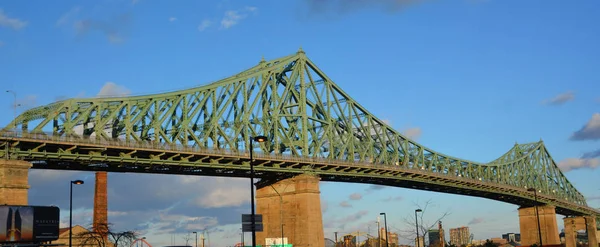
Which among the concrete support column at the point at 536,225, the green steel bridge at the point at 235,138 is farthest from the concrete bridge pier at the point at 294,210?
the concrete support column at the point at 536,225

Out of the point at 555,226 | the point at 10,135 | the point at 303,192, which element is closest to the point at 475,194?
the point at 555,226

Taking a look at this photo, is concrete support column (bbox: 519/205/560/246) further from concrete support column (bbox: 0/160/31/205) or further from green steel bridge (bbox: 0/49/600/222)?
concrete support column (bbox: 0/160/31/205)

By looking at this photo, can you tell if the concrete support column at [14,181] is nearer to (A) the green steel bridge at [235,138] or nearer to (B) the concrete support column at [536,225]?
(A) the green steel bridge at [235,138]

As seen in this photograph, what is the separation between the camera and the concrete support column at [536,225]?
162 meters

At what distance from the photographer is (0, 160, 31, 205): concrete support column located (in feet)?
218

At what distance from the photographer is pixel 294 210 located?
96.6 m

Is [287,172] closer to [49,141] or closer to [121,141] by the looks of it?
[121,141]

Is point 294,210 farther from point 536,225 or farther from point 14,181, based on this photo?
point 536,225

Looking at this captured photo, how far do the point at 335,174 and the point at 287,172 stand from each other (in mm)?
9256

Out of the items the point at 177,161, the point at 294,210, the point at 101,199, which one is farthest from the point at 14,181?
the point at 294,210

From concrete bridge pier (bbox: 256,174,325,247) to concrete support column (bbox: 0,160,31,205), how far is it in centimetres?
3755

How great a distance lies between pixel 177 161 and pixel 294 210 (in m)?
19.8

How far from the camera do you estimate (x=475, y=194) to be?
153m

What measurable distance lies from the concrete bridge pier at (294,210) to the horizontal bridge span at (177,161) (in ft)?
6.05
